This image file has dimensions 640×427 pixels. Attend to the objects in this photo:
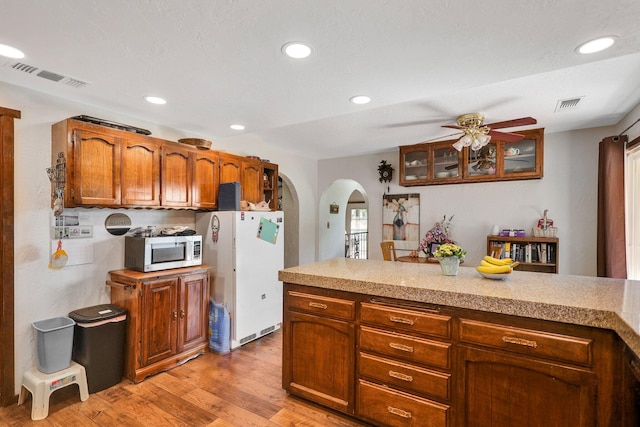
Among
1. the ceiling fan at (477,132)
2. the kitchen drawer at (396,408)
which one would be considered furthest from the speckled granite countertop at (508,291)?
the ceiling fan at (477,132)

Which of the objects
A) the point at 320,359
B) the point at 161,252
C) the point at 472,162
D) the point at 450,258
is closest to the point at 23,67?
the point at 161,252

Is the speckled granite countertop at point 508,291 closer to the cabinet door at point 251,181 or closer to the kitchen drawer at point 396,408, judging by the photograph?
the kitchen drawer at point 396,408

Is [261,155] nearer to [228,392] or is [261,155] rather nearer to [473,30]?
[228,392]

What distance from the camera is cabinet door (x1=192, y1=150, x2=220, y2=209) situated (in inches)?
134

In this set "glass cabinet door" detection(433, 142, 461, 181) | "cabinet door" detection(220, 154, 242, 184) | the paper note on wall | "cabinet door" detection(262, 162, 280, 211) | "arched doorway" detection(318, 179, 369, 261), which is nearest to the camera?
the paper note on wall

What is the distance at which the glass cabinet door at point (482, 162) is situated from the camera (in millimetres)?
4070

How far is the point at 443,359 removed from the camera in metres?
1.79

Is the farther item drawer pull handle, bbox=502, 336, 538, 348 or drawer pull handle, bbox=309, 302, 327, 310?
drawer pull handle, bbox=309, 302, 327, 310

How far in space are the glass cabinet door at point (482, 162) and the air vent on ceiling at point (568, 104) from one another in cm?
99

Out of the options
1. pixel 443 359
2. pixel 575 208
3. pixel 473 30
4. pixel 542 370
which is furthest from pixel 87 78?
pixel 575 208

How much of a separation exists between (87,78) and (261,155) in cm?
254

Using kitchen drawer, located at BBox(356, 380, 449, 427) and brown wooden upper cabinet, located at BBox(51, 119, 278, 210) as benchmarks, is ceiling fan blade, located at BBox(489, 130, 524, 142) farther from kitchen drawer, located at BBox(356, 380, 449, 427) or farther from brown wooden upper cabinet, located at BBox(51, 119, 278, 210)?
brown wooden upper cabinet, located at BBox(51, 119, 278, 210)

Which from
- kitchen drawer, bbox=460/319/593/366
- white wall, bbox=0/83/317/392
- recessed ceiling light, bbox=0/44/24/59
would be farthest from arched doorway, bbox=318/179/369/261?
recessed ceiling light, bbox=0/44/24/59

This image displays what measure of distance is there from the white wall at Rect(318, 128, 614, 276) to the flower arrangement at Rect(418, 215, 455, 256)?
10cm
